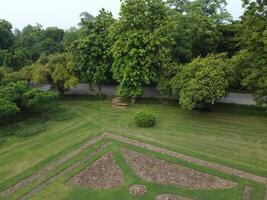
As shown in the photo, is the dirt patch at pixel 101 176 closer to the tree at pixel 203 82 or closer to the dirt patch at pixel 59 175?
the dirt patch at pixel 59 175

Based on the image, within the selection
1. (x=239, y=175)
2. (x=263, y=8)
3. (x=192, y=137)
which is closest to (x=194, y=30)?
(x=263, y=8)

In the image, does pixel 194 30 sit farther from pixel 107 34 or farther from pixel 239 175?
pixel 239 175

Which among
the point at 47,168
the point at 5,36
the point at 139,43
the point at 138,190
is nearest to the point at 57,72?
the point at 139,43

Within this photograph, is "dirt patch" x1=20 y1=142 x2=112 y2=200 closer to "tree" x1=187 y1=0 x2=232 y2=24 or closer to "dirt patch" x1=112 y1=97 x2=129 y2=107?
"dirt patch" x1=112 y1=97 x2=129 y2=107

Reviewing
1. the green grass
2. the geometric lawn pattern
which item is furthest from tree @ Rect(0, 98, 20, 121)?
the green grass

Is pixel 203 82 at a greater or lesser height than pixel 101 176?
greater

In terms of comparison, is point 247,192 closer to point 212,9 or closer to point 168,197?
point 168,197
